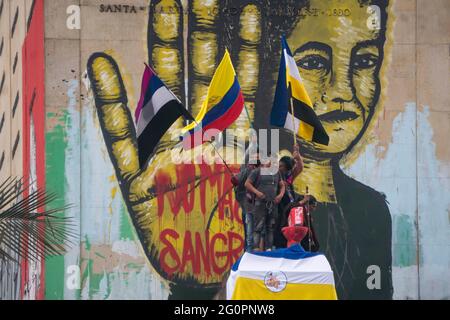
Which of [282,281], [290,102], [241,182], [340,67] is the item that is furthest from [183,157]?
[282,281]

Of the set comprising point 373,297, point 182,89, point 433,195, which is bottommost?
point 373,297

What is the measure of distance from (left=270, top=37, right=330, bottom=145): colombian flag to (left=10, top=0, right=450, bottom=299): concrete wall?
4833 millimetres

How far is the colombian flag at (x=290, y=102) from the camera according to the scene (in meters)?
20.8

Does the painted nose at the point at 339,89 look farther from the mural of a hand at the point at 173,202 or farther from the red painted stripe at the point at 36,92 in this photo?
the red painted stripe at the point at 36,92

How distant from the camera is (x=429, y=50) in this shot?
1030 inches

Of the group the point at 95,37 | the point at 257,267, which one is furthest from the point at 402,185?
the point at 257,267

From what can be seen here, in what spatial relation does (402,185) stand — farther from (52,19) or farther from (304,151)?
(52,19)

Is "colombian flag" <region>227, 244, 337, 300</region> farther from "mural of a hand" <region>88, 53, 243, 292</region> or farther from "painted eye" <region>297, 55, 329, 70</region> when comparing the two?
"painted eye" <region>297, 55, 329, 70</region>

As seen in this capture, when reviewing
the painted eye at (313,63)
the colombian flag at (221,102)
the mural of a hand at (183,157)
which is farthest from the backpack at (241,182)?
the painted eye at (313,63)

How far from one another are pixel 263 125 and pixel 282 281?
8657mm

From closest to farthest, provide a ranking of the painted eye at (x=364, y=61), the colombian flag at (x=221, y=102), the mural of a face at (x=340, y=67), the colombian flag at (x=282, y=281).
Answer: the colombian flag at (x=282, y=281) < the colombian flag at (x=221, y=102) < the mural of a face at (x=340, y=67) < the painted eye at (x=364, y=61)

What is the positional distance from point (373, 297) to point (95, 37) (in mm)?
6720

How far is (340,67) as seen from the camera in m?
26.2

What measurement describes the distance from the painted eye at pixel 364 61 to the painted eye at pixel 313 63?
56cm
